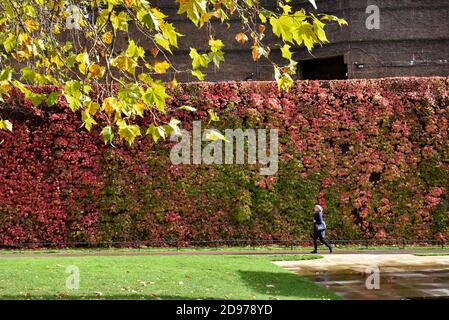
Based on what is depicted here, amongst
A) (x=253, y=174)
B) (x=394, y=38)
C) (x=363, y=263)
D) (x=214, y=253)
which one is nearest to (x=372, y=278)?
(x=363, y=263)

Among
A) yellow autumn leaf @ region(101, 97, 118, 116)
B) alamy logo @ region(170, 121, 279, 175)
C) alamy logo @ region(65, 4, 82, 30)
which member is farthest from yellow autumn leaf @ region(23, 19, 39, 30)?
alamy logo @ region(170, 121, 279, 175)

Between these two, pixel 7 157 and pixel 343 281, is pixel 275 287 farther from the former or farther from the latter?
pixel 7 157

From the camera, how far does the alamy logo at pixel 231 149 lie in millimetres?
20131

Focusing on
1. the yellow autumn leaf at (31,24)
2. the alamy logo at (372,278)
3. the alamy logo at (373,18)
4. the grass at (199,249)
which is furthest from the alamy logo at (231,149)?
the yellow autumn leaf at (31,24)

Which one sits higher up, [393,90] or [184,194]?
[393,90]

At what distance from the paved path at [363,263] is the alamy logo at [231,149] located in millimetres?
4486

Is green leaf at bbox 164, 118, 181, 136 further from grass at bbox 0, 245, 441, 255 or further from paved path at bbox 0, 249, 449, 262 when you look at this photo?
grass at bbox 0, 245, 441, 255

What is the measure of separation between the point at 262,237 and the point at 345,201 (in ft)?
10.1

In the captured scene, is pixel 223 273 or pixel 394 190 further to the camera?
pixel 394 190

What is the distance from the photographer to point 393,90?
20.9 metres

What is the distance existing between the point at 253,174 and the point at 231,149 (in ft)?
3.74

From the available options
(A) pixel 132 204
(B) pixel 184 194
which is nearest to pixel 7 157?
(A) pixel 132 204

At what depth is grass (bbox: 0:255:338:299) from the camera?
1011 centimetres

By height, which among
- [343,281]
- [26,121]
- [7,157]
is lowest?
[343,281]
